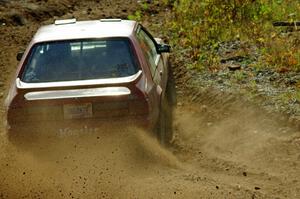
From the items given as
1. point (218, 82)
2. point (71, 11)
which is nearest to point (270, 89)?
point (218, 82)

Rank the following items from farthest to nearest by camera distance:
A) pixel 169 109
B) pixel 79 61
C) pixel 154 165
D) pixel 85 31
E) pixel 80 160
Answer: pixel 169 109 < pixel 85 31 < pixel 79 61 < pixel 154 165 < pixel 80 160

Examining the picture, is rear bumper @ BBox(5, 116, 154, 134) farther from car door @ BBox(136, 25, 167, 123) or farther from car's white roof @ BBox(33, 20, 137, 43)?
car's white roof @ BBox(33, 20, 137, 43)

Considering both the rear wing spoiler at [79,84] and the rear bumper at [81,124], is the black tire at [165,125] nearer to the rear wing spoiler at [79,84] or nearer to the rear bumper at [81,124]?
the rear bumper at [81,124]

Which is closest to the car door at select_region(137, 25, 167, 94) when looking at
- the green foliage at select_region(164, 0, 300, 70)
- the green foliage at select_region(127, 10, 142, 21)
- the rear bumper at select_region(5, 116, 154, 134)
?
the rear bumper at select_region(5, 116, 154, 134)

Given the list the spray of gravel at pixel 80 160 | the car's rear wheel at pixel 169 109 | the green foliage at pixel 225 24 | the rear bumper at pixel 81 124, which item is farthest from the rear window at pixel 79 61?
the green foliage at pixel 225 24

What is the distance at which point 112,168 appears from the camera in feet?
21.5

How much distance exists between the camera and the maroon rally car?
6.47 m

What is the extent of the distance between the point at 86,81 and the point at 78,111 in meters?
0.39

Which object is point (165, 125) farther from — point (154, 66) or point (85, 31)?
point (85, 31)

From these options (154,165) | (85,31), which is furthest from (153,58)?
(154,165)

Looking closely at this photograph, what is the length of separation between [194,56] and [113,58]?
189 inches

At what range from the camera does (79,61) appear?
6957mm

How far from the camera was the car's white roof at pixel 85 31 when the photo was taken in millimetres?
7130

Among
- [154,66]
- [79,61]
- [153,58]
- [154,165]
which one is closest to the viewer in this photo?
[154,165]
